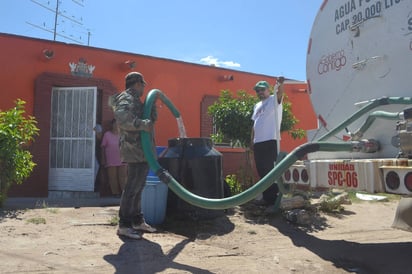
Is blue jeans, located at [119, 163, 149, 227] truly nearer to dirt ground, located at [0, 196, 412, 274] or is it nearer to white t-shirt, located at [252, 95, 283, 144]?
dirt ground, located at [0, 196, 412, 274]

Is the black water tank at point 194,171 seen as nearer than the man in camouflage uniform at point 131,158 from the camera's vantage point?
No

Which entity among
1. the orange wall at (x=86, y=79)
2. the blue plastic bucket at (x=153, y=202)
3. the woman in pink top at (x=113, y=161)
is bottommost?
the blue plastic bucket at (x=153, y=202)

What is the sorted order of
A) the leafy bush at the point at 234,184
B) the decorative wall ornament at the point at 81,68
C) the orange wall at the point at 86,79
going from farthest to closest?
1. the decorative wall ornament at the point at 81,68
2. the orange wall at the point at 86,79
3. the leafy bush at the point at 234,184

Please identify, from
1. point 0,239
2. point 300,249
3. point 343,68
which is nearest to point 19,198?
point 0,239

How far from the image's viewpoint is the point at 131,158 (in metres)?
4.69

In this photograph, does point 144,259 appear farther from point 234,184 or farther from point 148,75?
point 148,75

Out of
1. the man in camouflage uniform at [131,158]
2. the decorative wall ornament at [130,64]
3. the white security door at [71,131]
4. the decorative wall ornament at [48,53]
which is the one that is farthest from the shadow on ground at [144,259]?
the decorative wall ornament at [130,64]

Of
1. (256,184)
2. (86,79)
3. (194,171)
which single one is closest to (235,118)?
(194,171)

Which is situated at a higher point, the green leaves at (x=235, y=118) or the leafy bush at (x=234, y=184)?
the green leaves at (x=235, y=118)

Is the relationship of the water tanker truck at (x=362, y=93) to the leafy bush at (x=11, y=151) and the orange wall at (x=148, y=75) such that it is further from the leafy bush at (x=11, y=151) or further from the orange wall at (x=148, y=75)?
the leafy bush at (x=11, y=151)

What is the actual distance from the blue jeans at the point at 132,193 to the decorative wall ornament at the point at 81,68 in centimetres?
523

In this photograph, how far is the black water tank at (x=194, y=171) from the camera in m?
5.39

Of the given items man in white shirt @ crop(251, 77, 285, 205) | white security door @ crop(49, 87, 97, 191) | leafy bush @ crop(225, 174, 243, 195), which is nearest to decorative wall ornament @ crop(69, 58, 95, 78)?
white security door @ crop(49, 87, 97, 191)

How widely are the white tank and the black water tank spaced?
131cm
